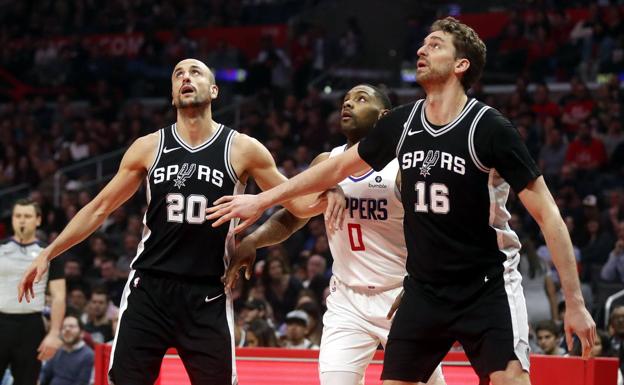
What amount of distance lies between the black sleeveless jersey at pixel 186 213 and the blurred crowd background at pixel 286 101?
14.7ft

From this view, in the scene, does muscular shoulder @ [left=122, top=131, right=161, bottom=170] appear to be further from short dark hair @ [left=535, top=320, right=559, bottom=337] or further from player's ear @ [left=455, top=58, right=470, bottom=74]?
short dark hair @ [left=535, top=320, right=559, bottom=337]

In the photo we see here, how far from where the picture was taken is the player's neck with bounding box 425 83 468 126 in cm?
514

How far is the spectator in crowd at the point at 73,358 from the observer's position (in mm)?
11195

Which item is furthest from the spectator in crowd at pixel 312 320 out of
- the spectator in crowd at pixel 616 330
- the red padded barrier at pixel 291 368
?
the spectator in crowd at pixel 616 330

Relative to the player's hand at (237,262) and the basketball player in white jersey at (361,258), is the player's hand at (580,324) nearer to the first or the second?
the basketball player in white jersey at (361,258)

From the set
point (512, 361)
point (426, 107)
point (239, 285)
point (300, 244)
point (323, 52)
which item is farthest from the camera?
point (323, 52)

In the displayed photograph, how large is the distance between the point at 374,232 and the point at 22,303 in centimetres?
427

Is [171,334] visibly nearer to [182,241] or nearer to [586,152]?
[182,241]

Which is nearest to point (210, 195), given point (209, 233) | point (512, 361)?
point (209, 233)

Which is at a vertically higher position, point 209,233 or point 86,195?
point 86,195

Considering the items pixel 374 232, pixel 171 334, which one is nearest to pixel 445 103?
pixel 374 232

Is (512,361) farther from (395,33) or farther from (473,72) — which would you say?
(395,33)

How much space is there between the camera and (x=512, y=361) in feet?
16.1

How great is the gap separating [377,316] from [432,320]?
1.27m
